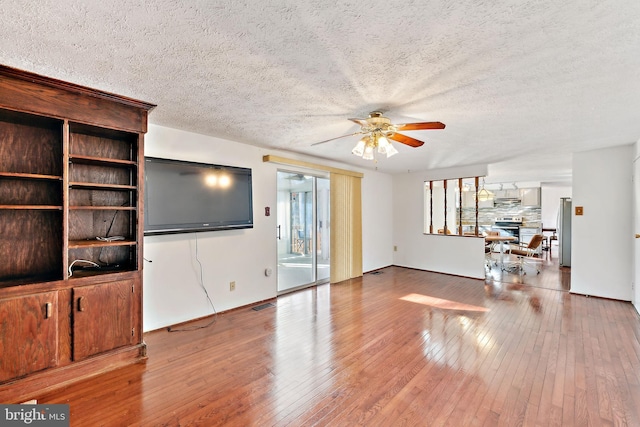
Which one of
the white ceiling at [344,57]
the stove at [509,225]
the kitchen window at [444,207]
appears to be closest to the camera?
the white ceiling at [344,57]

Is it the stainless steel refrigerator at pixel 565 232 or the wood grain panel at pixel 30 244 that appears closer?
the wood grain panel at pixel 30 244

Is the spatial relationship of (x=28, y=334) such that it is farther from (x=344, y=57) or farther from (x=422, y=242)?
(x=422, y=242)

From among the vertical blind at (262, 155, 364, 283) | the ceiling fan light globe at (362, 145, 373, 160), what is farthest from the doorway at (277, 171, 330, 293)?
the ceiling fan light globe at (362, 145, 373, 160)

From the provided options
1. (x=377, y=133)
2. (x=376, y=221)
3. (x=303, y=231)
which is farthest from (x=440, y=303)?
(x=377, y=133)

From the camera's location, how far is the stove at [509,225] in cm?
934

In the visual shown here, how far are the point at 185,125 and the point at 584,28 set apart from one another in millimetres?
3270

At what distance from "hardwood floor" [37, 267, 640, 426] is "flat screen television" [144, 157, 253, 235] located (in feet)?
3.80

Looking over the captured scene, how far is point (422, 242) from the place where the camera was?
20.9 ft

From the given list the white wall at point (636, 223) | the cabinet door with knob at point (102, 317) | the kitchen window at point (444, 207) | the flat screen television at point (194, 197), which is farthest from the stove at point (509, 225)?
the cabinet door with knob at point (102, 317)

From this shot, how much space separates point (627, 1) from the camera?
1291 mm

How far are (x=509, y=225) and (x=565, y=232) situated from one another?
11.5 ft

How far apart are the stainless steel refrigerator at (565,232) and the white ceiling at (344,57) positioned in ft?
12.6

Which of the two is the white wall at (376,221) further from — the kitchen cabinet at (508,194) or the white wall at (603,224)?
the kitchen cabinet at (508,194)

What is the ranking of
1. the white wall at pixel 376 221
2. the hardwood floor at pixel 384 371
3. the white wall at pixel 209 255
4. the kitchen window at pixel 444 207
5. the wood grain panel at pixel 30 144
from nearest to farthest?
the hardwood floor at pixel 384 371
the wood grain panel at pixel 30 144
the white wall at pixel 209 255
the kitchen window at pixel 444 207
the white wall at pixel 376 221
